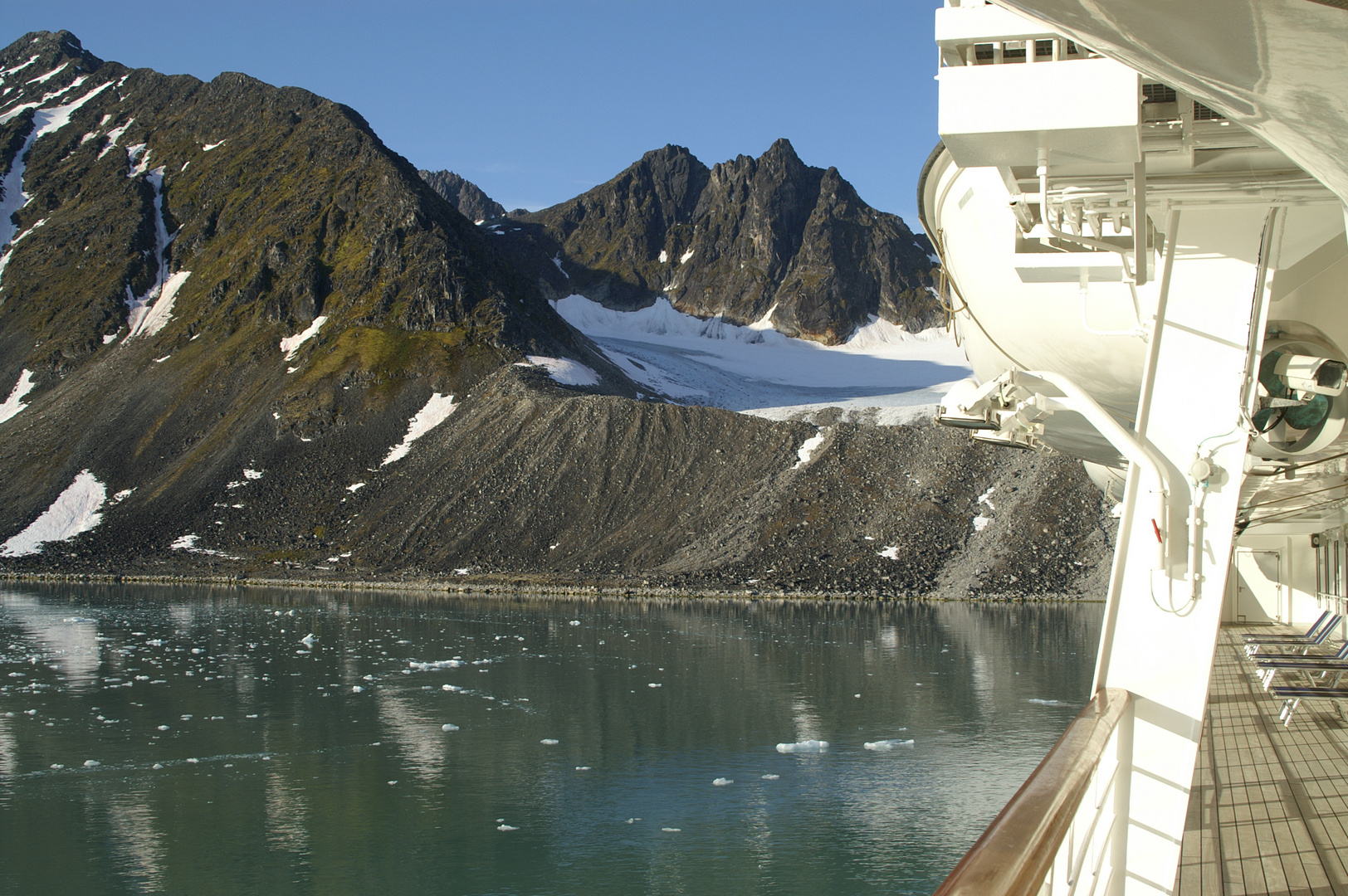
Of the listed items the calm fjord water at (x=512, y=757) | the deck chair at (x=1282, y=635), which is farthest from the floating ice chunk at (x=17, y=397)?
the deck chair at (x=1282, y=635)

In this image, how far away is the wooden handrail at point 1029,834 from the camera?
5.62ft

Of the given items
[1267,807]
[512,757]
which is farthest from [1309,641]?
[512,757]

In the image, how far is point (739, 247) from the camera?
426 ft

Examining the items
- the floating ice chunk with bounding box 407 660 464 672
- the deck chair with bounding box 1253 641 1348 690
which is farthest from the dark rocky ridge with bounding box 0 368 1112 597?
the deck chair with bounding box 1253 641 1348 690

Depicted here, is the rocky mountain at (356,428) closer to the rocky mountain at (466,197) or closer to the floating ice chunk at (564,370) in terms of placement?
the floating ice chunk at (564,370)

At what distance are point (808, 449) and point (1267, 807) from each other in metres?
44.1

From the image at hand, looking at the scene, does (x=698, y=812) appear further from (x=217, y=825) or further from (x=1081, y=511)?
(x=1081, y=511)

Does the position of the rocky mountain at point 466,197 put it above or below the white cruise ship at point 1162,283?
above

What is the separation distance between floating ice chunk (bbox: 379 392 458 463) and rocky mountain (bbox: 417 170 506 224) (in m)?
121

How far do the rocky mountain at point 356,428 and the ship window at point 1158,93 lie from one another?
3557 cm

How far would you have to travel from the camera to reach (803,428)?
52.6 m

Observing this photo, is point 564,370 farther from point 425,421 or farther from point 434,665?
point 434,665

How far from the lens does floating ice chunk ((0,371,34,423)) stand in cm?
6794

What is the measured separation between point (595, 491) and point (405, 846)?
3953 cm
